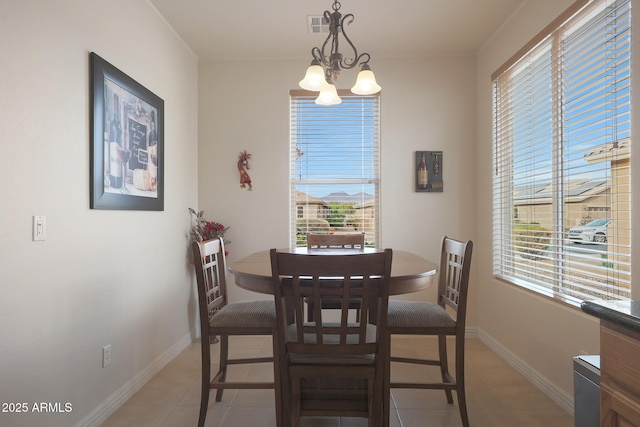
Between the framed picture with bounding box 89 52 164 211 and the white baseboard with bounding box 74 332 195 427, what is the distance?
110cm

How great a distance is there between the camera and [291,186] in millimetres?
3684

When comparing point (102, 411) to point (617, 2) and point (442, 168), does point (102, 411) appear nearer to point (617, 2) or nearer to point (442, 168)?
point (442, 168)

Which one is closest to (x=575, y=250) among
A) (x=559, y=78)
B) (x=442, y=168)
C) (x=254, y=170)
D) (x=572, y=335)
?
(x=572, y=335)

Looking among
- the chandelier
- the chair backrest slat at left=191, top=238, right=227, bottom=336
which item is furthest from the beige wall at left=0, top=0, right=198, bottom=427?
the chandelier

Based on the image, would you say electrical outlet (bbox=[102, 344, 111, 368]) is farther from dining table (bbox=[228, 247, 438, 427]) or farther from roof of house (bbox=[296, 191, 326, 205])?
roof of house (bbox=[296, 191, 326, 205])

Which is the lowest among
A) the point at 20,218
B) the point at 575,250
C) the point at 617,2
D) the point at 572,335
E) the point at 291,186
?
the point at 572,335

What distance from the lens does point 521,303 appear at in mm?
2672

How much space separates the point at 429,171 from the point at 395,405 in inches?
82.3

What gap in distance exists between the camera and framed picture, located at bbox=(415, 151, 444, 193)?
138 inches

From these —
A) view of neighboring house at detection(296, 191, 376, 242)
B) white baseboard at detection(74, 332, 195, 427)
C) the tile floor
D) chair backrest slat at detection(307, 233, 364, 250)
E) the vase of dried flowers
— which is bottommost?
the tile floor

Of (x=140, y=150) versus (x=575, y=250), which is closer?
(x=575, y=250)

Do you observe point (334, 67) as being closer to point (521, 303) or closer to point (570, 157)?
point (570, 157)

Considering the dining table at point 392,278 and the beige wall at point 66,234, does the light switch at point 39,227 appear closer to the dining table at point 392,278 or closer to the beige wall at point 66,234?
the beige wall at point 66,234

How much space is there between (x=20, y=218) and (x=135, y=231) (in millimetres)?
924
